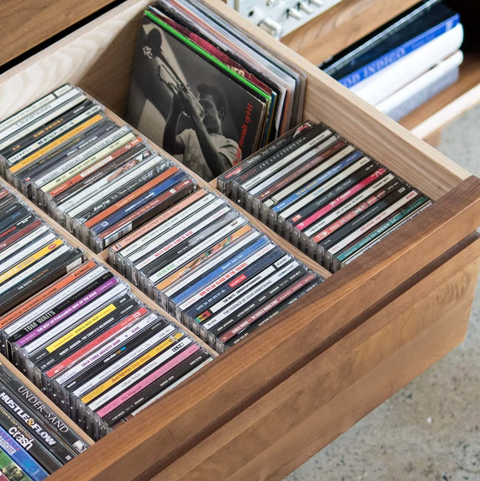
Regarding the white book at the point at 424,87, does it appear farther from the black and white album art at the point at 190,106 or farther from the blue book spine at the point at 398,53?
the black and white album art at the point at 190,106

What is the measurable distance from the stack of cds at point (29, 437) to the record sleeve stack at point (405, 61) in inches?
45.5

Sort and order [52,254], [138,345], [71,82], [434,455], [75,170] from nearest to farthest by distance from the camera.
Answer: [138,345], [52,254], [75,170], [71,82], [434,455]

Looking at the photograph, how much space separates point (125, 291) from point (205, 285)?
0.14 m

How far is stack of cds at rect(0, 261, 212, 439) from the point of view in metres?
1.62

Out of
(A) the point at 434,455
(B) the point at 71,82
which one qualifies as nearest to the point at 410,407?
(A) the point at 434,455

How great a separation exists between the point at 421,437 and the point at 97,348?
91 centimetres

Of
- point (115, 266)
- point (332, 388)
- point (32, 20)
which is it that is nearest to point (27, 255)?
point (115, 266)

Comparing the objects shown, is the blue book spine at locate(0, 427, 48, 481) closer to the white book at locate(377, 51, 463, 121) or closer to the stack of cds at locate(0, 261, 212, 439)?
the stack of cds at locate(0, 261, 212, 439)

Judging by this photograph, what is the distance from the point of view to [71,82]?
2068 millimetres

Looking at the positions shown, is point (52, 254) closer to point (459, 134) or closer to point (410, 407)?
point (410, 407)

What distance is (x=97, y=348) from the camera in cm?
167

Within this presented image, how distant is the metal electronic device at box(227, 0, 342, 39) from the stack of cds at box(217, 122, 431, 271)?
1.13 feet

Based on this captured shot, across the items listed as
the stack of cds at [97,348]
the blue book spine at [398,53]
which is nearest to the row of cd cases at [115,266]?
the stack of cds at [97,348]

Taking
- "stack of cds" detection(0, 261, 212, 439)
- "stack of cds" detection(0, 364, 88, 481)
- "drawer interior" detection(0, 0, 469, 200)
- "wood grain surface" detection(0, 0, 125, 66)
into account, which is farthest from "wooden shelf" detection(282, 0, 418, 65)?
"stack of cds" detection(0, 364, 88, 481)
